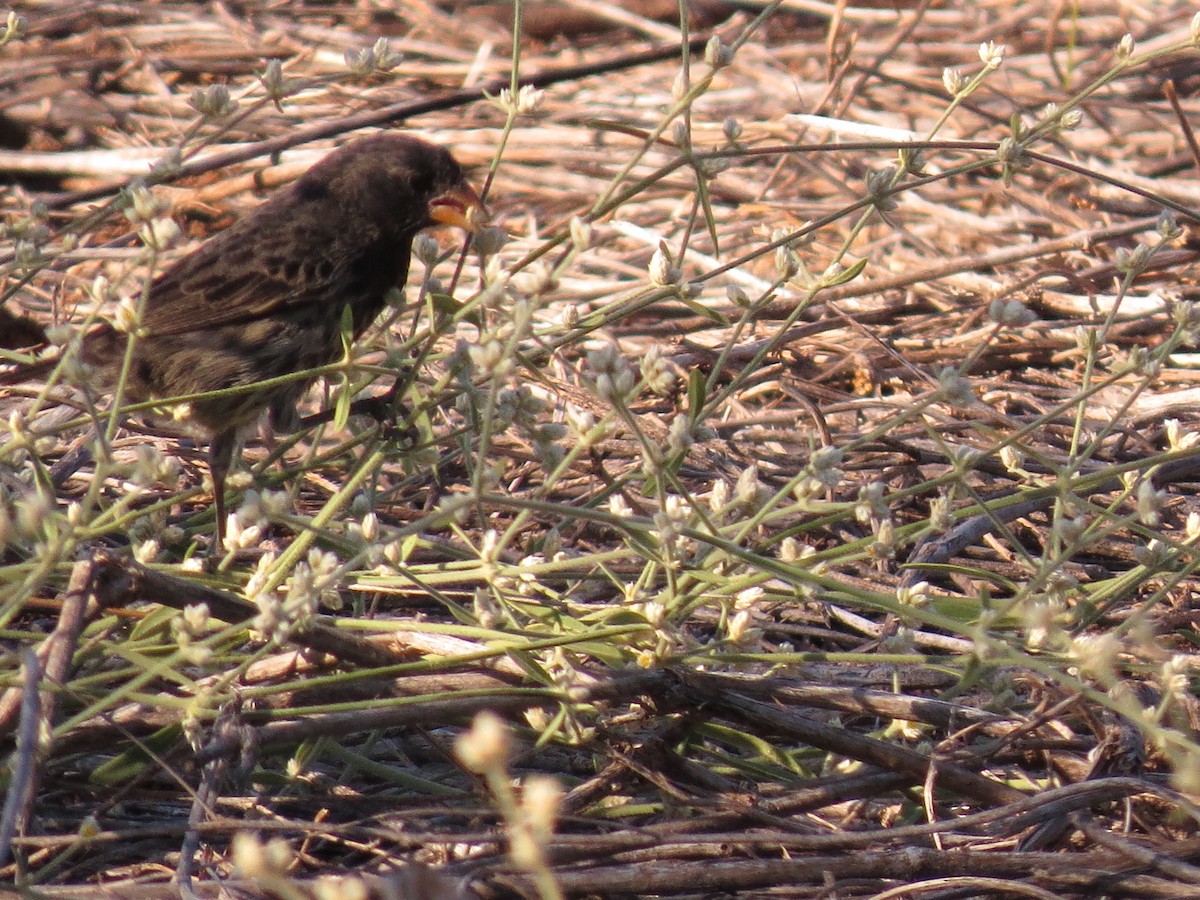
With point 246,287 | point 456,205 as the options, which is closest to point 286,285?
point 246,287

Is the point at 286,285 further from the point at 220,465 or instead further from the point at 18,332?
the point at 18,332

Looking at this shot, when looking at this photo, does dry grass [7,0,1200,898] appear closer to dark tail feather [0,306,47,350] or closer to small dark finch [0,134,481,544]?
small dark finch [0,134,481,544]

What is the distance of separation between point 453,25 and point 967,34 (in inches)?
92.0

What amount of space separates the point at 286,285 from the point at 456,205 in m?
0.51

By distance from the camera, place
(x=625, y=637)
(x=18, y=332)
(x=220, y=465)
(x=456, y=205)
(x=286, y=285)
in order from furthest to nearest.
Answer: (x=18, y=332) → (x=456, y=205) → (x=286, y=285) → (x=220, y=465) → (x=625, y=637)

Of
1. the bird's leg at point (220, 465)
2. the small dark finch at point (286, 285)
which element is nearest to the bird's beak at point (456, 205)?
the small dark finch at point (286, 285)

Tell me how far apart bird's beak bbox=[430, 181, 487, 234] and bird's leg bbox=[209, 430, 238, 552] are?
795 millimetres

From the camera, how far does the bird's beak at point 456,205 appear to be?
12.9ft

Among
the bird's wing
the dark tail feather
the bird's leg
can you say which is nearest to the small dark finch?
the bird's wing

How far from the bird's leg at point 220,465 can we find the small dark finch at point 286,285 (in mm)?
171

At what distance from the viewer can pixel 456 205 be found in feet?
13.5

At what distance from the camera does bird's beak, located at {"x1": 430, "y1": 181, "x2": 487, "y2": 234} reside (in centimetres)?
394

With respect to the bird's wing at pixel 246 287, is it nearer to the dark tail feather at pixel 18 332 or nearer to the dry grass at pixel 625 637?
the dry grass at pixel 625 637

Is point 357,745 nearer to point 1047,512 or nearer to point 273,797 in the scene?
point 273,797
